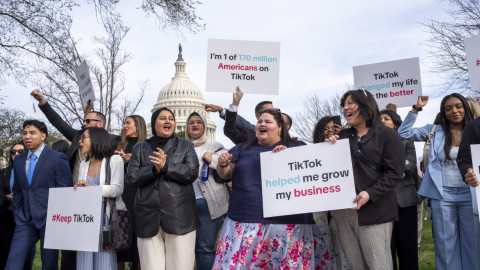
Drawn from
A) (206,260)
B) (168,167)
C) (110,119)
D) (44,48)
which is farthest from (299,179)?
(110,119)

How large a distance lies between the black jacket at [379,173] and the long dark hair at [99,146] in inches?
111

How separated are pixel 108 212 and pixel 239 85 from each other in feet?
7.55

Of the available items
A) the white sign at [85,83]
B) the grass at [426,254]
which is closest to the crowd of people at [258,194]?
the white sign at [85,83]

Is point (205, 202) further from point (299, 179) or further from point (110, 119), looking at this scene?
point (110, 119)

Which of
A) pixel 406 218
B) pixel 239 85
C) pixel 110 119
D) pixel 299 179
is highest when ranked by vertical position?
pixel 110 119

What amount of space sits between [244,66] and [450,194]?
292 cm

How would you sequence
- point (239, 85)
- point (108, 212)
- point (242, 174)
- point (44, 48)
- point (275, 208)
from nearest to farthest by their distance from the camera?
point (275, 208) → point (242, 174) → point (108, 212) → point (239, 85) → point (44, 48)

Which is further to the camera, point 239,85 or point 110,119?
point 110,119

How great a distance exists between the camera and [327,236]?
4742mm

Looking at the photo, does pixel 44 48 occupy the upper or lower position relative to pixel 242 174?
upper

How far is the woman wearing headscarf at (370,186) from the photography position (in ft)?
12.9

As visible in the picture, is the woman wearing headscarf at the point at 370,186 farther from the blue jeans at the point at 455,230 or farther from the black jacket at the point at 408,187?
the black jacket at the point at 408,187

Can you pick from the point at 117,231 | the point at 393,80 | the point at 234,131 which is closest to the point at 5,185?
the point at 117,231

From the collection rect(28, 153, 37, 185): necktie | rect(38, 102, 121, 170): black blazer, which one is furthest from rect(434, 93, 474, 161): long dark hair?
rect(28, 153, 37, 185): necktie
